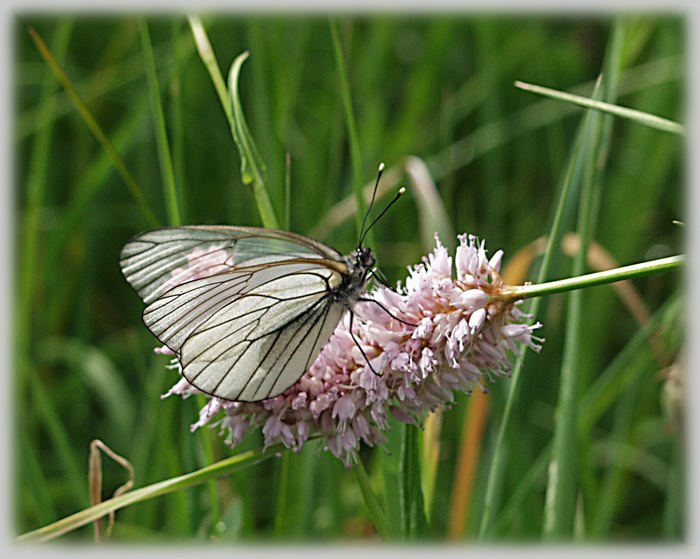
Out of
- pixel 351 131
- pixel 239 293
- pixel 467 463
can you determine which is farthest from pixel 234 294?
pixel 467 463

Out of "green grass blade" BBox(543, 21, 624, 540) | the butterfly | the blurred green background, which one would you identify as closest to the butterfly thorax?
the butterfly

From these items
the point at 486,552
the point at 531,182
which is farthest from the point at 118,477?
the point at 531,182

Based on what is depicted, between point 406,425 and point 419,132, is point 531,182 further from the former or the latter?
point 406,425

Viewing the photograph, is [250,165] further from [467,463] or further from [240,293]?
[467,463]

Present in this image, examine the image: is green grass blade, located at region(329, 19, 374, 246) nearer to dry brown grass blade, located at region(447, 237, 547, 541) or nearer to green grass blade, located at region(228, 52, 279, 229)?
green grass blade, located at region(228, 52, 279, 229)

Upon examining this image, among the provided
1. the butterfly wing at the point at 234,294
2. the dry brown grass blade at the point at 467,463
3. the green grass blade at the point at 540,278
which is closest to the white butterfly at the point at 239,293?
the butterfly wing at the point at 234,294
